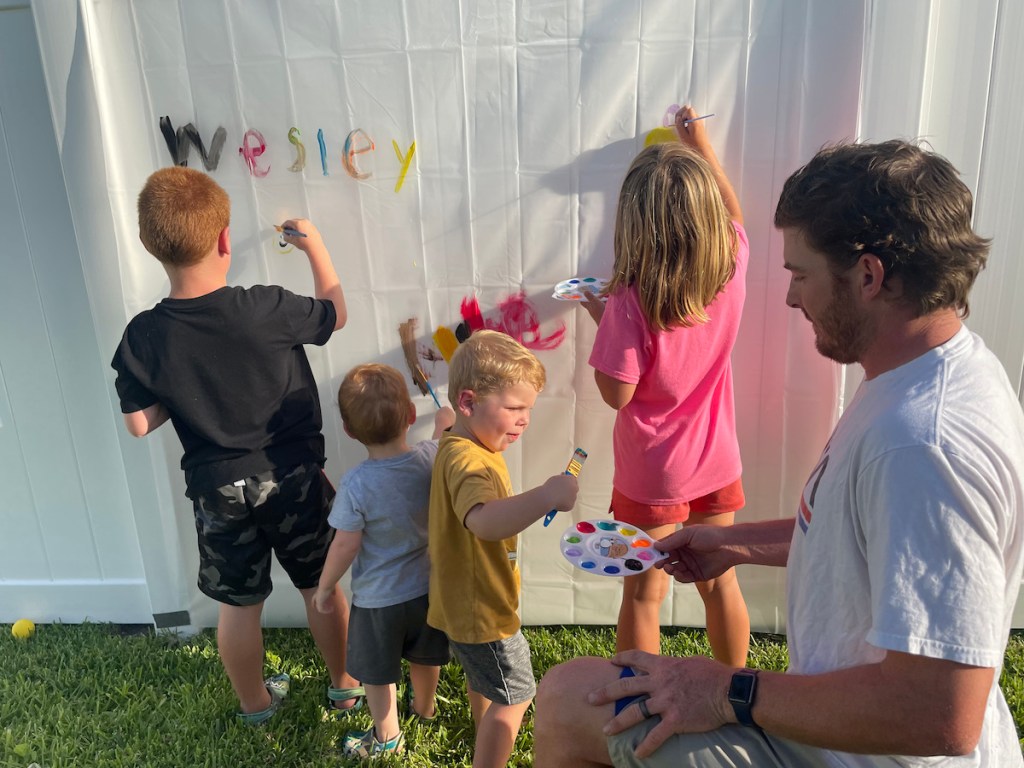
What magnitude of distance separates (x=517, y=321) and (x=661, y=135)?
710mm

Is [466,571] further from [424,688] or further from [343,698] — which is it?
[343,698]

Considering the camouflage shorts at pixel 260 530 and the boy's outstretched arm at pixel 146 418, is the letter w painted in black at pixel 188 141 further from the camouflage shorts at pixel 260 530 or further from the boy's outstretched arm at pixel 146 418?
the camouflage shorts at pixel 260 530

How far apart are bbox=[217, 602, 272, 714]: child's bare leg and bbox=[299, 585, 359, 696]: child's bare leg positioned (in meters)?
0.16

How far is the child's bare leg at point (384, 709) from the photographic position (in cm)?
218

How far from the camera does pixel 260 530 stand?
7.35 feet

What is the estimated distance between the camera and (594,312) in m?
2.20

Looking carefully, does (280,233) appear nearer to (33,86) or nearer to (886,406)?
(33,86)

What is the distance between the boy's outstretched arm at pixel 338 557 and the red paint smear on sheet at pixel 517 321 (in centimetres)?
79

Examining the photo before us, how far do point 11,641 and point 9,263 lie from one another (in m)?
1.43

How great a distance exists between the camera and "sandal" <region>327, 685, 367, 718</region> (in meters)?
2.42

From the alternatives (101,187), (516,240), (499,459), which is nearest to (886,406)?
(499,459)

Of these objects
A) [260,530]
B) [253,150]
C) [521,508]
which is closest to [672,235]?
[521,508]

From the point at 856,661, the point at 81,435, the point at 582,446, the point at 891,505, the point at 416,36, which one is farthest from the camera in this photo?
the point at 81,435

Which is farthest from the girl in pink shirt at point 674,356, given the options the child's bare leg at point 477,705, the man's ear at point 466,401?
the child's bare leg at point 477,705
